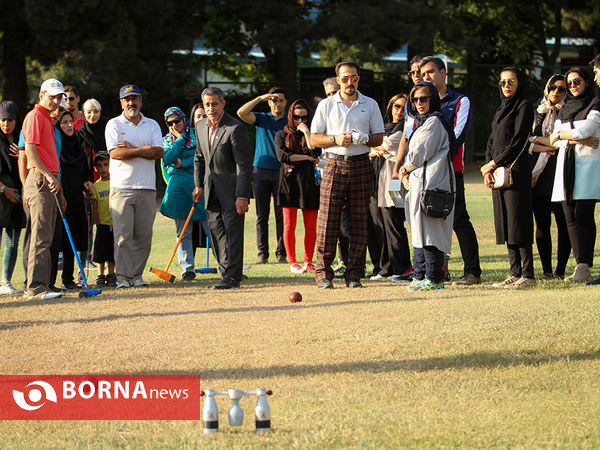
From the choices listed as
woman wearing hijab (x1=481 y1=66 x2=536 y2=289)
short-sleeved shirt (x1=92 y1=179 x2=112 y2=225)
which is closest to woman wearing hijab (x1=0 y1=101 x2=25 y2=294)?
short-sleeved shirt (x1=92 y1=179 x2=112 y2=225)

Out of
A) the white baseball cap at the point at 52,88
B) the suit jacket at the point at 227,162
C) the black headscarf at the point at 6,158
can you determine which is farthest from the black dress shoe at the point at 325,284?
the black headscarf at the point at 6,158

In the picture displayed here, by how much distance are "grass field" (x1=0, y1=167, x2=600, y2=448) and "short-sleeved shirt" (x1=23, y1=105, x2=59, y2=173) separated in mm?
1399

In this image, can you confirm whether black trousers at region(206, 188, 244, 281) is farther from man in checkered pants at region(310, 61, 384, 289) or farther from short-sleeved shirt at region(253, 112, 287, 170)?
short-sleeved shirt at region(253, 112, 287, 170)

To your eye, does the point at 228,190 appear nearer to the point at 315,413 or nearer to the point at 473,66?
the point at 315,413

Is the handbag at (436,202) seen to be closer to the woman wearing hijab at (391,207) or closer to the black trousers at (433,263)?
the black trousers at (433,263)

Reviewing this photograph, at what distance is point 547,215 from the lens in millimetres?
10320

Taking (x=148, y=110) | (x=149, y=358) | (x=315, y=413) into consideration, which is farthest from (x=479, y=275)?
(x=148, y=110)

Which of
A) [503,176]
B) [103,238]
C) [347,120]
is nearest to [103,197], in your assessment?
[103,238]

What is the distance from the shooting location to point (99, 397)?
226 inches

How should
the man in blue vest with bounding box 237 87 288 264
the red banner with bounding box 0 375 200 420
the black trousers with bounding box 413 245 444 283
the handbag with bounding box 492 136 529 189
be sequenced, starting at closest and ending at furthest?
the red banner with bounding box 0 375 200 420
the black trousers with bounding box 413 245 444 283
the handbag with bounding box 492 136 529 189
the man in blue vest with bounding box 237 87 288 264

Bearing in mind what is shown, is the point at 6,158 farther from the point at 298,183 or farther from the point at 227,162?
the point at 298,183

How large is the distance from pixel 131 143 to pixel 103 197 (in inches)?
41.6

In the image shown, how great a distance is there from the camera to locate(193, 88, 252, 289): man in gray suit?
10.1 metres

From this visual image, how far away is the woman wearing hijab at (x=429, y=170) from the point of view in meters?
8.90
